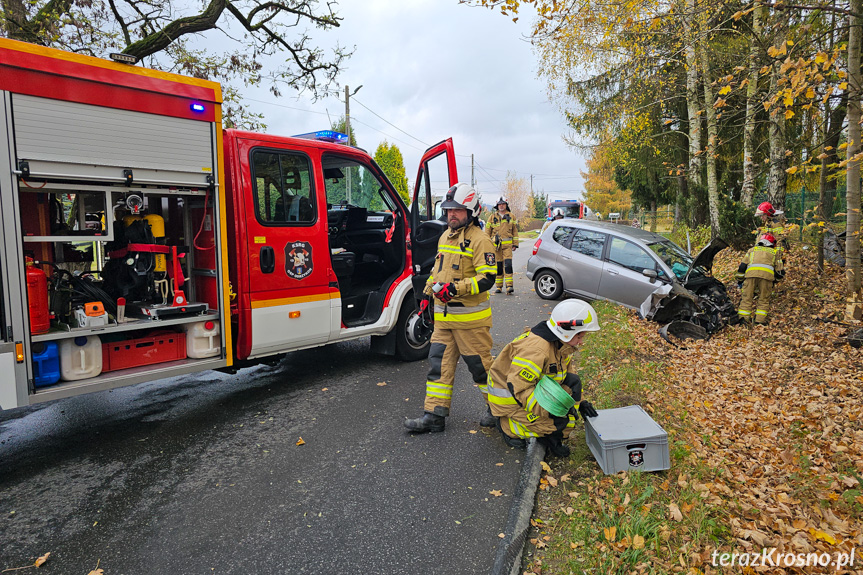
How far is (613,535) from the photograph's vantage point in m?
2.87

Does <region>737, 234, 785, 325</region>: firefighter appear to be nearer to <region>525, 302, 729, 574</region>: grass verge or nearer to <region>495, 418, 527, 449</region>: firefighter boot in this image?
<region>525, 302, 729, 574</region>: grass verge

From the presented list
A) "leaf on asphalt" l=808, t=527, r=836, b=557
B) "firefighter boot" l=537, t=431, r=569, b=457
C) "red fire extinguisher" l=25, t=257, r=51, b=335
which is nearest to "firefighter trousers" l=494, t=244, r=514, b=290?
"firefighter boot" l=537, t=431, r=569, b=457

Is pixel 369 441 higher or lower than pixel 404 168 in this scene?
lower

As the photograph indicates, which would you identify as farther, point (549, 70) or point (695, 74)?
point (549, 70)

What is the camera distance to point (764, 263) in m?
7.58

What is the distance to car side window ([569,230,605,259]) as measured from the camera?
9.54 m

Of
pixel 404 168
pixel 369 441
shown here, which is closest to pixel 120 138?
pixel 369 441

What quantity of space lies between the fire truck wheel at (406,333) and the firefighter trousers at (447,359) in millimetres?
1935

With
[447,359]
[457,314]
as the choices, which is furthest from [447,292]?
[447,359]

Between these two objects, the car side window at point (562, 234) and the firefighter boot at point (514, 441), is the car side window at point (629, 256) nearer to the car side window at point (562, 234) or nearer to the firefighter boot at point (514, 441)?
the car side window at point (562, 234)

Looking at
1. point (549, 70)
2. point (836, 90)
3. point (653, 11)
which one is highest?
point (549, 70)

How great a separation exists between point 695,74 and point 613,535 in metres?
13.1

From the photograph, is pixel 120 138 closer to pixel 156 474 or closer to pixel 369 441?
pixel 156 474

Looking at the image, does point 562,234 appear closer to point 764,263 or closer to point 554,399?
point 764,263
